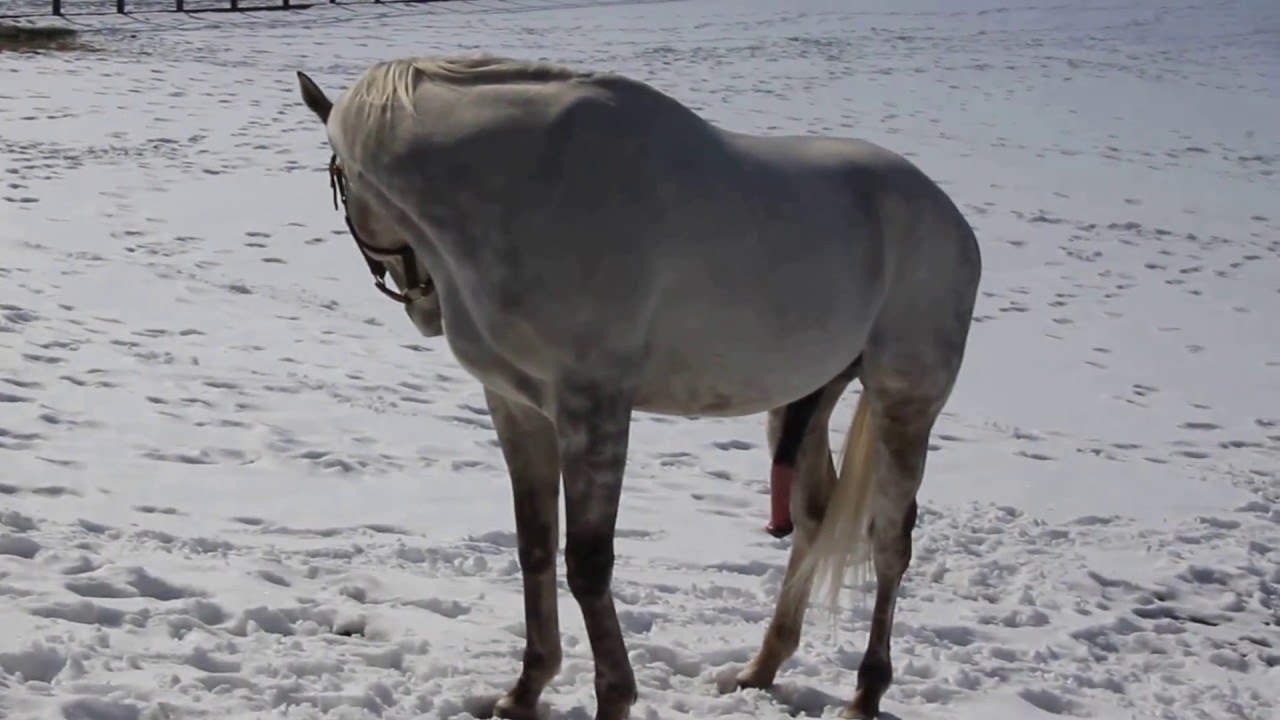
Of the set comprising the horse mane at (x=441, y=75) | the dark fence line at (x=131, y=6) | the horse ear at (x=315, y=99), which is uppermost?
the horse mane at (x=441, y=75)

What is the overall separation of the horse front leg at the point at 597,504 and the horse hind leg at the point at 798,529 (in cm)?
70

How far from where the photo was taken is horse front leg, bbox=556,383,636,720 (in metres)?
2.69

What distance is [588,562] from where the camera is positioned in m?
2.83

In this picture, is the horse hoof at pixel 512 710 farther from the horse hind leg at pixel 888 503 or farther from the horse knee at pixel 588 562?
the horse hind leg at pixel 888 503

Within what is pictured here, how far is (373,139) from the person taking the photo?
8.83 ft

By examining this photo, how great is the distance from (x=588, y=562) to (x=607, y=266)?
0.60 m

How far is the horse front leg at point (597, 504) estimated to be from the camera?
106 inches

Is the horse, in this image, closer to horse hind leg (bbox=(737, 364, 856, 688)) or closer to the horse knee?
the horse knee

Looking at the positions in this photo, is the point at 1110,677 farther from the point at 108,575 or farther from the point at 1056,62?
the point at 1056,62

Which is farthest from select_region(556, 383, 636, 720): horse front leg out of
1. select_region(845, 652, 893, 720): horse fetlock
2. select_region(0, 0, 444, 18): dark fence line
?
select_region(0, 0, 444, 18): dark fence line

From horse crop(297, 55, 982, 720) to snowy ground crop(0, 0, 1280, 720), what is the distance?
0.64 meters

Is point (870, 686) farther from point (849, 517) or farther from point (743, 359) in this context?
point (743, 359)

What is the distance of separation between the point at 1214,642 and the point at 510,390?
2.65 meters

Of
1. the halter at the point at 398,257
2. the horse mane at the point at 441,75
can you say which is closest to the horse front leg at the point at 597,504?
the halter at the point at 398,257
